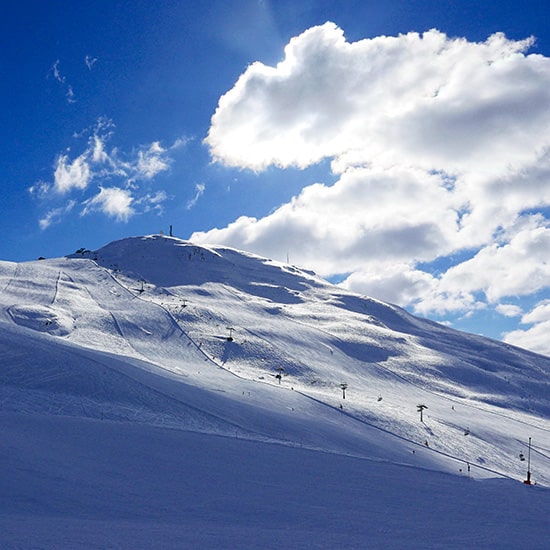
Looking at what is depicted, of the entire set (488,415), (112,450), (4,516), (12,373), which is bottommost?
(4,516)

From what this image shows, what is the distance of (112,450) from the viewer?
2300 centimetres

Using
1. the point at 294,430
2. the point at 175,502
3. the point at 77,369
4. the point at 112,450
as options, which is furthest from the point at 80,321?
the point at 175,502

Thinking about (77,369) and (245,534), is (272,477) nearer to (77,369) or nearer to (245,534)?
(245,534)

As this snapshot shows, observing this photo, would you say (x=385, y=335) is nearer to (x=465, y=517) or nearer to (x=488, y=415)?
(x=488, y=415)

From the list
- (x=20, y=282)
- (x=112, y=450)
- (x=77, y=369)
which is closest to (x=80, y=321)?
(x=20, y=282)

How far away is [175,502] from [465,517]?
34.5 feet

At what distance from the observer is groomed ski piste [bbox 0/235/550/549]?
675 inches

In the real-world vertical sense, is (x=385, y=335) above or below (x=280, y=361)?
above

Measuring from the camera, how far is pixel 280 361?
2480 inches

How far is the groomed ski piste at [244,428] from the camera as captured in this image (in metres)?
17.1

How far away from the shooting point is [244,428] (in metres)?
33.1

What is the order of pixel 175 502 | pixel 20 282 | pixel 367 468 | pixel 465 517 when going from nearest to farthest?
pixel 175 502 < pixel 465 517 < pixel 367 468 < pixel 20 282

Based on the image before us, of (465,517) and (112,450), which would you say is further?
(112,450)

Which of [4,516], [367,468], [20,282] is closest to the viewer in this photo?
[4,516]
